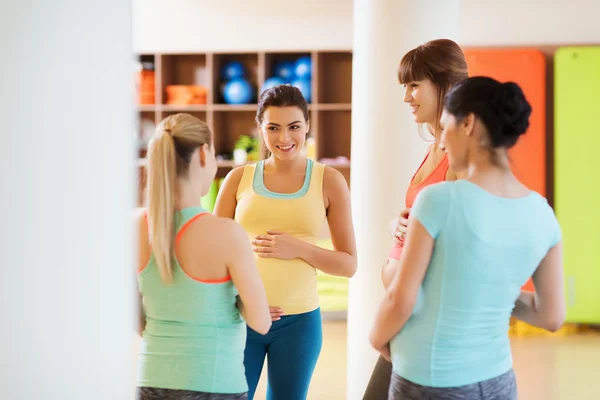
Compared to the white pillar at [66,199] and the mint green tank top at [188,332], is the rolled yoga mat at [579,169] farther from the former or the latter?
the white pillar at [66,199]

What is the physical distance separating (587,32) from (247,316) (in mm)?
5273

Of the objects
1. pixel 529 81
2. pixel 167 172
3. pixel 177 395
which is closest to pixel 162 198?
pixel 167 172

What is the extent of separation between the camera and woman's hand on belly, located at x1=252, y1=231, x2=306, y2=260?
2.18 meters

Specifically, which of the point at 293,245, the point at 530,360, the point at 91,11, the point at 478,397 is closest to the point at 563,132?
the point at 530,360

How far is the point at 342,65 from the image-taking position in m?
6.94

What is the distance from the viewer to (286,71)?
266 inches

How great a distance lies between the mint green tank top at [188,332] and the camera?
1565 mm

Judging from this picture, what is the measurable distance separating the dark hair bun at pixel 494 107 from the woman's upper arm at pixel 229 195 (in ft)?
3.21

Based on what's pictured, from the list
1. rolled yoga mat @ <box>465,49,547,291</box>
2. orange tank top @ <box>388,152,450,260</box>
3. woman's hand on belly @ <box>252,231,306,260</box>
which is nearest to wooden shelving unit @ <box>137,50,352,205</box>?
rolled yoga mat @ <box>465,49,547,291</box>

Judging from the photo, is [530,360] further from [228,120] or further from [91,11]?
[91,11]

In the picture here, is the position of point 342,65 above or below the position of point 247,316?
above

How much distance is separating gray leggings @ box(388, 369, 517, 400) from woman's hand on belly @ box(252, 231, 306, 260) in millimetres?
701

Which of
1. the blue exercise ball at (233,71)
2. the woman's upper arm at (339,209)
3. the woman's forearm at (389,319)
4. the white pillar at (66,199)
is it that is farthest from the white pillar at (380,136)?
the blue exercise ball at (233,71)

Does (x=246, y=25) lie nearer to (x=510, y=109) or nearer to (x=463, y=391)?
(x=510, y=109)
